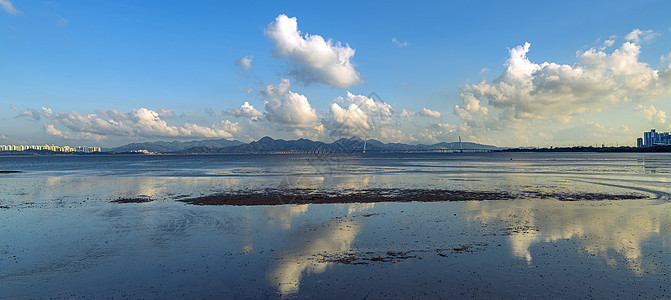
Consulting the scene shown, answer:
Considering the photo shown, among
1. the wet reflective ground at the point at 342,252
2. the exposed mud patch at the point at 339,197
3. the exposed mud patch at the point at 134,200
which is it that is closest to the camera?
the wet reflective ground at the point at 342,252

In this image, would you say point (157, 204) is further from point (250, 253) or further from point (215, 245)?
point (250, 253)

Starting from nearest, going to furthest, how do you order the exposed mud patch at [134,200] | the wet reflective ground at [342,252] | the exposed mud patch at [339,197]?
the wet reflective ground at [342,252] → the exposed mud patch at [339,197] → the exposed mud patch at [134,200]

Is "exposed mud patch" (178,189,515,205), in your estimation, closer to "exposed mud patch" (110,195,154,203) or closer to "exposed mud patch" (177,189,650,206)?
"exposed mud patch" (177,189,650,206)

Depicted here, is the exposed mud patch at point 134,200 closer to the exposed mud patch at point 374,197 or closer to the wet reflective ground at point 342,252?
the exposed mud patch at point 374,197

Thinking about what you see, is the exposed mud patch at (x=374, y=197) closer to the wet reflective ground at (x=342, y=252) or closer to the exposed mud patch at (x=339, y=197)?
the exposed mud patch at (x=339, y=197)

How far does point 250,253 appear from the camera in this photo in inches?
595

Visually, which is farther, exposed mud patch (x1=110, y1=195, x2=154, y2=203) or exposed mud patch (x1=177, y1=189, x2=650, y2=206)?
exposed mud patch (x1=110, y1=195, x2=154, y2=203)

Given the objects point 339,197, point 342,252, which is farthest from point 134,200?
point 342,252

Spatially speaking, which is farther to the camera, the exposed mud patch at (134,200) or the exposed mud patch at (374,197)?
the exposed mud patch at (134,200)

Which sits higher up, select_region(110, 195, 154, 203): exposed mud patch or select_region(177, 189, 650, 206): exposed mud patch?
select_region(110, 195, 154, 203): exposed mud patch

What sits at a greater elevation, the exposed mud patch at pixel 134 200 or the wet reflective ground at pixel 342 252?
the exposed mud patch at pixel 134 200

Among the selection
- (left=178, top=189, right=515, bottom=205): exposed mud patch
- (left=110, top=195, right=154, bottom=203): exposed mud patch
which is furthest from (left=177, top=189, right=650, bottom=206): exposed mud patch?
(left=110, top=195, right=154, bottom=203): exposed mud patch

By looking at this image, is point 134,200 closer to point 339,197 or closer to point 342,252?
point 339,197

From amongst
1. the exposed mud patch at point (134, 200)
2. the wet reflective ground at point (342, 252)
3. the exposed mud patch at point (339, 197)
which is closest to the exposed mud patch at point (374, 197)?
the exposed mud patch at point (339, 197)
